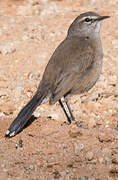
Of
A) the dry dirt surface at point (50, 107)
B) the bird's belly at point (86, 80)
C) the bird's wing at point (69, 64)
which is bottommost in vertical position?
the dry dirt surface at point (50, 107)

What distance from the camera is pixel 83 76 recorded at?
22.5 ft

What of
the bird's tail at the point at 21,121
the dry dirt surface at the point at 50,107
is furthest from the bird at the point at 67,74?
the dry dirt surface at the point at 50,107

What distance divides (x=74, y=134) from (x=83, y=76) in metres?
0.98

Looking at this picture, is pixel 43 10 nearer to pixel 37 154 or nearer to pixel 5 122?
pixel 5 122

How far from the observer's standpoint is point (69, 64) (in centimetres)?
677

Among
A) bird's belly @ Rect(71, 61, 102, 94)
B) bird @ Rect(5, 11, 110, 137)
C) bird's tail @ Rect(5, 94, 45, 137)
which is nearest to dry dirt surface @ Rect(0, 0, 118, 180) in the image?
bird's tail @ Rect(5, 94, 45, 137)

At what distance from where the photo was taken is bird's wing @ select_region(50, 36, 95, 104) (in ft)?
21.7

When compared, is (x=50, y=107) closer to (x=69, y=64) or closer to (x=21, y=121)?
(x=69, y=64)

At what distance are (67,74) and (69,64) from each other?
180 mm

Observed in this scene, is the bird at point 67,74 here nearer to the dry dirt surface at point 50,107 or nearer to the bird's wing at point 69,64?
the bird's wing at point 69,64

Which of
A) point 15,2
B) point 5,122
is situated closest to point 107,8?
point 15,2

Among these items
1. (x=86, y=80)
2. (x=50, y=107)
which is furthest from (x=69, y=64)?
(x=50, y=107)

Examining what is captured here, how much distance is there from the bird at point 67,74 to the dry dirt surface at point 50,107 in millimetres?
366

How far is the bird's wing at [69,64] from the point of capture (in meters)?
6.62
